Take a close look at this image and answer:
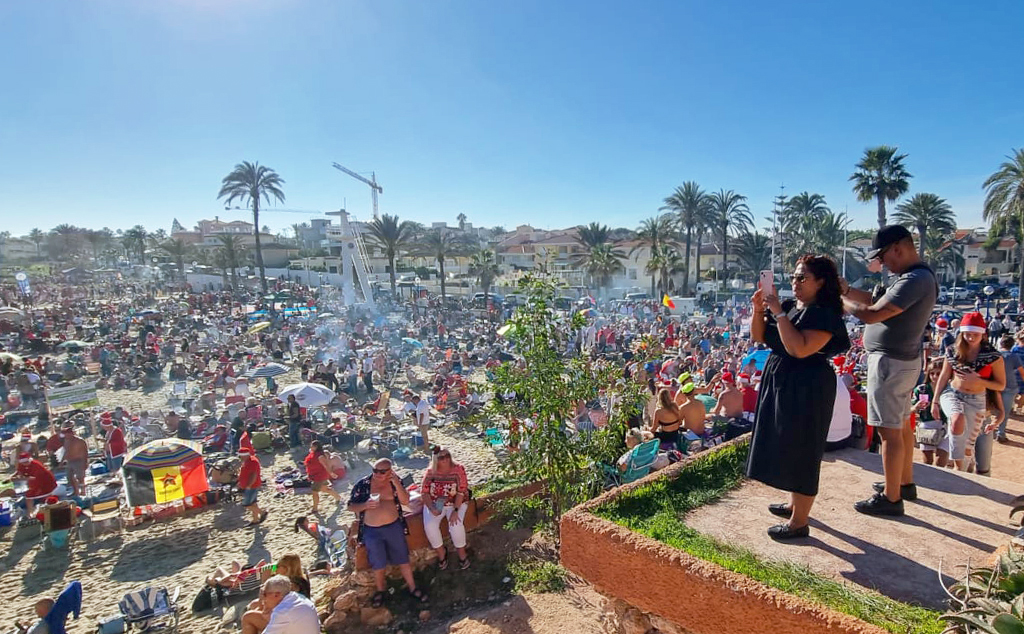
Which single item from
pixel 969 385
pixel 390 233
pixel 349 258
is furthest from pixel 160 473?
pixel 349 258

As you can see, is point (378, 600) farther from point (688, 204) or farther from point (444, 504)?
point (688, 204)

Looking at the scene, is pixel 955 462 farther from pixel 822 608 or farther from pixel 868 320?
pixel 822 608

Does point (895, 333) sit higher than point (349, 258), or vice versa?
point (349, 258)

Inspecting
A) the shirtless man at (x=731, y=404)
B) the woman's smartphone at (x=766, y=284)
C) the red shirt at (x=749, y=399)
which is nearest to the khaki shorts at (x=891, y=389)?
the woman's smartphone at (x=766, y=284)

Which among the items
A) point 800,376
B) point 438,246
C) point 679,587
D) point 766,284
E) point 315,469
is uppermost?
point 438,246

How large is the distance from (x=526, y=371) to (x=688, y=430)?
288 centimetres

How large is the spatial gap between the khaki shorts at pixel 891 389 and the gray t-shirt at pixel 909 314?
0.16 ft

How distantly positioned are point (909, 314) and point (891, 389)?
0.40 metres

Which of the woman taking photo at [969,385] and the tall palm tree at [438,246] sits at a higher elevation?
the tall palm tree at [438,246]

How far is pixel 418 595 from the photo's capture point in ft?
15.8

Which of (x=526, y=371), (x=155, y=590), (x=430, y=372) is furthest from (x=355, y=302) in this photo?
(x=526, y=371)

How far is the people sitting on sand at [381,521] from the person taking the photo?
473cm

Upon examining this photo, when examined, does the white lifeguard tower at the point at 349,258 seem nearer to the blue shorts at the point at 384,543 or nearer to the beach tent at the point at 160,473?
the beach tent at the point at 160,473

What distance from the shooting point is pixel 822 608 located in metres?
2.05
